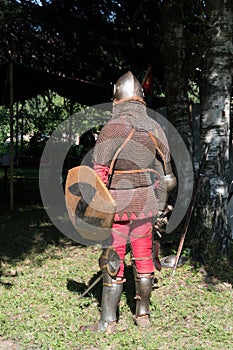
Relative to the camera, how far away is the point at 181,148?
6.16m

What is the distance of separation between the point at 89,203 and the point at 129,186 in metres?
0.36

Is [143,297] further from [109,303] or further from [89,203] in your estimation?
[89,203]

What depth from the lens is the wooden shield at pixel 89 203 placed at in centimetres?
365

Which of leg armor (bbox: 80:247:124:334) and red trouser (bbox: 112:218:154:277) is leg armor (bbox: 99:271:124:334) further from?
red trouser (bbox: 112:218:154:277)

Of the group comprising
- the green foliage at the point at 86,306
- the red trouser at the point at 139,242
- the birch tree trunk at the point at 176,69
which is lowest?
the green foliage at the point at 86,306

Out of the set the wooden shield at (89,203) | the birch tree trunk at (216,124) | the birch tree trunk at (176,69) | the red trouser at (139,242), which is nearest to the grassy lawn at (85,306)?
the birch tree trunk at (216,124)

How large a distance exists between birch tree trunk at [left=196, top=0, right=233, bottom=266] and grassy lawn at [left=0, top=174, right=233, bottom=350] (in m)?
0.41

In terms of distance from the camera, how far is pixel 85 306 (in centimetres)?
446

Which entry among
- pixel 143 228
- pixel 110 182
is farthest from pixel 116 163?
pixel 143 228

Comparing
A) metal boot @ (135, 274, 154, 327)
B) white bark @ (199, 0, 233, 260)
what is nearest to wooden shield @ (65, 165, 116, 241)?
metal boot @ (135, 274, 154, 327)

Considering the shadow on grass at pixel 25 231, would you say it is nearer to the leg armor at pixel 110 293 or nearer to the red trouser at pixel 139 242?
the leg armor at pixel 110 293

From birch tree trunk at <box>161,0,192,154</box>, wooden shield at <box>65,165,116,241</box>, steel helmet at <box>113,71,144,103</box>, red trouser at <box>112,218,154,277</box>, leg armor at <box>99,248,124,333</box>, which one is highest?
birch tree trunk at <box>161,0,192,154</box>

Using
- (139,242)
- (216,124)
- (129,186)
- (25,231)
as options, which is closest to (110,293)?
(139,242)

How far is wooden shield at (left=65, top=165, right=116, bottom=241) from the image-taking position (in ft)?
12.0
